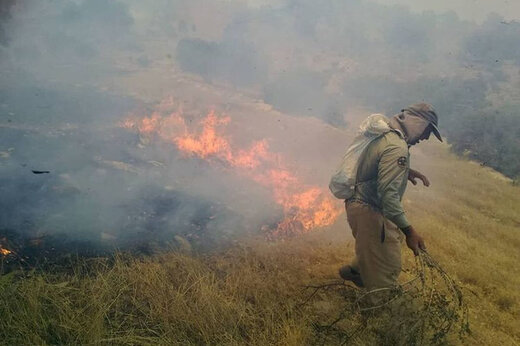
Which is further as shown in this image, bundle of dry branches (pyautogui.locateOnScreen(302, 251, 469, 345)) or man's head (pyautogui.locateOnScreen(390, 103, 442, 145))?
man's head (pyautogui.locateOnScreen(390, 103, 442, 145))

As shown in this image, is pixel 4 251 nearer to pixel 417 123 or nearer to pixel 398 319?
pixel 398 319

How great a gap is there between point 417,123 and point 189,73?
758 inches

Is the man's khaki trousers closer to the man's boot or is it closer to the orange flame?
the man's boot

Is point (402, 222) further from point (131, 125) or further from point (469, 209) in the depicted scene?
point (131, 125)

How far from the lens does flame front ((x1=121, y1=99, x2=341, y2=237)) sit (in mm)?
6539

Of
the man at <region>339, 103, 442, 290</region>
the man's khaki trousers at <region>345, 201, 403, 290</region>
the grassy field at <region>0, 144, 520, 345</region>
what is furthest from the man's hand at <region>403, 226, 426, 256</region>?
the grassy field at <region>0, 144, 520, 345</region>

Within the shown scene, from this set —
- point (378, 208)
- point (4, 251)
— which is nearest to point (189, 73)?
point (4, 251)

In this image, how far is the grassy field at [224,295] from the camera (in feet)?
9.27

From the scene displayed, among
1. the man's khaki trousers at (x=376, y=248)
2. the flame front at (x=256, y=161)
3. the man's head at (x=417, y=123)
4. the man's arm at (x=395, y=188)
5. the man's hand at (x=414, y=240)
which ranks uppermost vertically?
the man's head at (x=417, y=123)

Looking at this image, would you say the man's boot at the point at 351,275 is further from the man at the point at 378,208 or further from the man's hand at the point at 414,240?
the man's hand at the point at 414,240

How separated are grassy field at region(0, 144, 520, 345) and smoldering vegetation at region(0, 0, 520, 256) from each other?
1.06 metres

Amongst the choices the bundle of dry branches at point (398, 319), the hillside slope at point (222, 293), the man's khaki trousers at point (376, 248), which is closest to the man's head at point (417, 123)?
the man's khaki trousers at point (376, 248)

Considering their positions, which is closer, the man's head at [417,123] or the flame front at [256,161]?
the man's head at [417,123]

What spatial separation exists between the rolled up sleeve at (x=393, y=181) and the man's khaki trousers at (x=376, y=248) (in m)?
0.33
